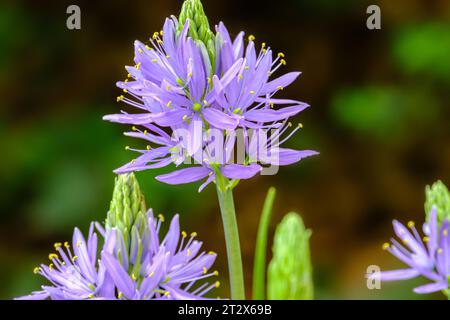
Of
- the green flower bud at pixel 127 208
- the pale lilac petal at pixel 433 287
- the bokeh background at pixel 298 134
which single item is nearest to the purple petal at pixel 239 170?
the green flower bud at pixel 127 208

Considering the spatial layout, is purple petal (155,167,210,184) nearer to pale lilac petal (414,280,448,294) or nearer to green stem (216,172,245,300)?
green stem (216,172,245,300)

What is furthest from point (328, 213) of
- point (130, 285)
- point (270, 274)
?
point (130, 285)

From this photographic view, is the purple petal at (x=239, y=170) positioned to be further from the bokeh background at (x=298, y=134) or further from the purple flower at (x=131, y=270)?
the bokeh background at (x=298, y=134)

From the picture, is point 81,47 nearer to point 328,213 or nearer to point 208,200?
point 208,200

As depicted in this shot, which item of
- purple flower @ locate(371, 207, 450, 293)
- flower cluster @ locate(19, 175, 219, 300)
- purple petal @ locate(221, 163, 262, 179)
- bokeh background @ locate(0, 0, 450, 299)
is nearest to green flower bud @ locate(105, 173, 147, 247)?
flower cluster @ locate(19, 175, 219, 300)

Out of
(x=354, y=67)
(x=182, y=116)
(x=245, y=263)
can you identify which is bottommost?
(x=245, y=263)

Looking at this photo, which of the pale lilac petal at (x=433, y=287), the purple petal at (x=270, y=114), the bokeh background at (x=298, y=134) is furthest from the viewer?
the bokeh background at (x=298, y=134)
